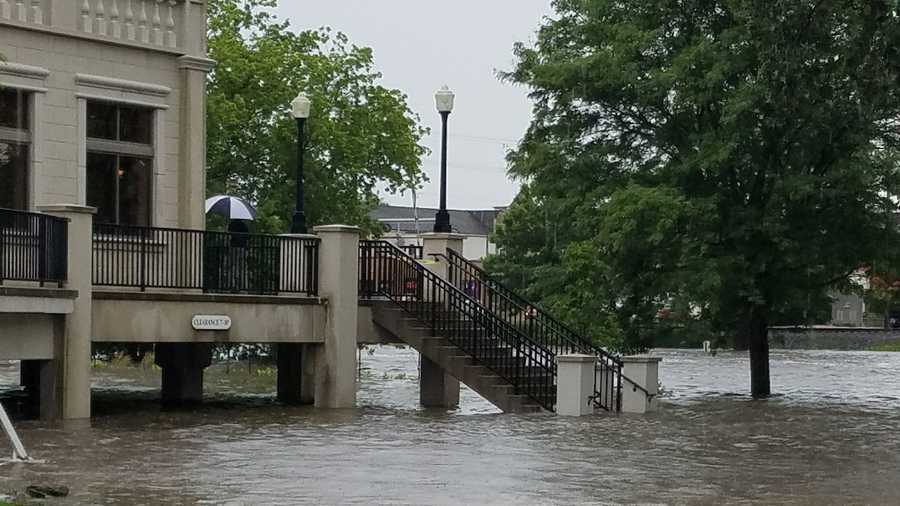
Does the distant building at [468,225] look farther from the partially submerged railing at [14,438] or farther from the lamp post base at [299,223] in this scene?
the partially submerged railing at [14,438]

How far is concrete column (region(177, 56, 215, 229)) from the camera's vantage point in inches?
1184

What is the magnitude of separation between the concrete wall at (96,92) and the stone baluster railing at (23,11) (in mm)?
67

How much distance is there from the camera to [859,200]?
124 ft

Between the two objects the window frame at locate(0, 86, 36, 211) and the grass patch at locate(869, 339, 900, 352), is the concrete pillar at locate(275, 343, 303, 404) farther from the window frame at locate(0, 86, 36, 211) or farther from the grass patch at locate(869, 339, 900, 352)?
the grass patch at locate(869, 339, 900, 352)

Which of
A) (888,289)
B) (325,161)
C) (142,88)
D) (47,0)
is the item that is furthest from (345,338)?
(325,161)

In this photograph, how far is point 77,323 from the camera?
24.9 metres

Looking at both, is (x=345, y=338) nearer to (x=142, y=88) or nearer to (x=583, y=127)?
(x=142, y=88)

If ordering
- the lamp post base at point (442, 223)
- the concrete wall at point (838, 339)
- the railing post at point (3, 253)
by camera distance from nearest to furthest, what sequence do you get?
1. the railing post at point (3, 253)
2. the lamp post base at point (442, 223)
3. the concrete wall at point (838, 339)

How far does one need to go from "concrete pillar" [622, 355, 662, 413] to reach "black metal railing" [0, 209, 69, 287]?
9.80 meters

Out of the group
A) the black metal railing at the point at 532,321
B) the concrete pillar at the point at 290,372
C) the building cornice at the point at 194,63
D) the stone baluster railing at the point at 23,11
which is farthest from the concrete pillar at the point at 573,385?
the stone baluster railing at the point at 23,11

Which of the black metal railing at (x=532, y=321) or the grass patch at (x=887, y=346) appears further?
the grass patch at (x=887, y=346)

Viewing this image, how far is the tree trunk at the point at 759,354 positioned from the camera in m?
39.4

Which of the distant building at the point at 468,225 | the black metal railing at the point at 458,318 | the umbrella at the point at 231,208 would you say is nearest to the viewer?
the black metal railing at the point at 458,318

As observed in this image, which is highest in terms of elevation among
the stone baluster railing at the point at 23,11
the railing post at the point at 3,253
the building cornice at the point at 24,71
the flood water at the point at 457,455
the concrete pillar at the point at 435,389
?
the stone baluster railing at the point at 23,11
